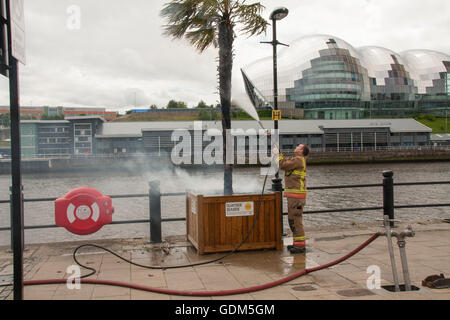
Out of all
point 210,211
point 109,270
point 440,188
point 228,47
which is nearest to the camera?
point 109,270

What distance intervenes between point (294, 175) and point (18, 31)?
443 centimetres

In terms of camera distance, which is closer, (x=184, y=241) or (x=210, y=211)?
(x=210, y=211)

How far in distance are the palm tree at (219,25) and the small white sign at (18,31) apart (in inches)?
134

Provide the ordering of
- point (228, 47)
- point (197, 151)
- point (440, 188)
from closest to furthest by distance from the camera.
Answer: point (228, 47) → point (440, 188) → point (197, 151)

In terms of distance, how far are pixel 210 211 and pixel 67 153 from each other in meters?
67.6

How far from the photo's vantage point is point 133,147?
6819 centimetres

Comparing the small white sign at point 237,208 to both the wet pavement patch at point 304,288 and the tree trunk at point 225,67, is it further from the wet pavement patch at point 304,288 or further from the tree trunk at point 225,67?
the wet pavement patch at point 304,288

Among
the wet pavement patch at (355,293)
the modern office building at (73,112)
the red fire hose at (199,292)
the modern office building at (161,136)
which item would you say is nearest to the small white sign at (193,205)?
the red fire hose at (199,292)

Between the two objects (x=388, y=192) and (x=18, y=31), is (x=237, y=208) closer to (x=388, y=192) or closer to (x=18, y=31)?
(x=388, y=192)

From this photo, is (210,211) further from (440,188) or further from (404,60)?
(404,60)

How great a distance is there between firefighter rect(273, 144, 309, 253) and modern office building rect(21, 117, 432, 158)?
179ft

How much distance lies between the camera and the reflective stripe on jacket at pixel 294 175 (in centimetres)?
654

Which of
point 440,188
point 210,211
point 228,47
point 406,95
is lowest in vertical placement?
point 440,188

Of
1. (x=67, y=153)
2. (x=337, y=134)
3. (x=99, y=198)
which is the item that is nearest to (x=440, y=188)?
(x=99, y=198)
